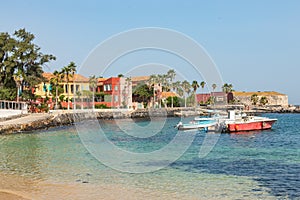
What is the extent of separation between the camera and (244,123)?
4762 centimetres

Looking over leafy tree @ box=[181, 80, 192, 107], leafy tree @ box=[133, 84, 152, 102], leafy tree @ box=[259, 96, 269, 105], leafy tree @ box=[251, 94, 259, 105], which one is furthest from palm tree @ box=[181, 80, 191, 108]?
leafy tree @ box=[259, 96, 269, 105]

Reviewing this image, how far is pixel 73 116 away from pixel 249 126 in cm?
3622

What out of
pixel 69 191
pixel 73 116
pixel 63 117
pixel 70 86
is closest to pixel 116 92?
pixel 70 86

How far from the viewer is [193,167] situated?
826 inches

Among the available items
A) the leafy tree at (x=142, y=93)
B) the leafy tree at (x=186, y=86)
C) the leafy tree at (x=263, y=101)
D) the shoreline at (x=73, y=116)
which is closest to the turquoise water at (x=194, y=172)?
the shoreline at (x=73, y=116)

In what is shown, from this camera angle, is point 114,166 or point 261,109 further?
point 261,109

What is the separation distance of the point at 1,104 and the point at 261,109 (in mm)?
106748

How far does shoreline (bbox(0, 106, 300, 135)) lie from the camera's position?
47.3 m

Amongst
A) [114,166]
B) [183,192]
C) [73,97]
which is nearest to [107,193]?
[183,192]

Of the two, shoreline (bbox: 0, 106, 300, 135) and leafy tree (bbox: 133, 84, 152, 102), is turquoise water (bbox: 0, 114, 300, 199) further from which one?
leafy tree (bbox: 133, 84, 152, 102)

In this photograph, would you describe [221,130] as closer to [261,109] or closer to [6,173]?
[6,173]

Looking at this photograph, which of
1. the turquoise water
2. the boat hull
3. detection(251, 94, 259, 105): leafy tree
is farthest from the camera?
detection(251, 94, 259, 105): leafy tree

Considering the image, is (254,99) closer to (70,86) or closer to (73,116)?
(70,86)

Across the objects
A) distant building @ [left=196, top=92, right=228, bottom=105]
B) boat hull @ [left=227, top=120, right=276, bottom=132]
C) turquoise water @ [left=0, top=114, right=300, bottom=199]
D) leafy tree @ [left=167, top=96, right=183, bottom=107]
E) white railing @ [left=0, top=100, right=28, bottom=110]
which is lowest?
turquoise water @ [left=0, top=114, right=300, bottom=199]
